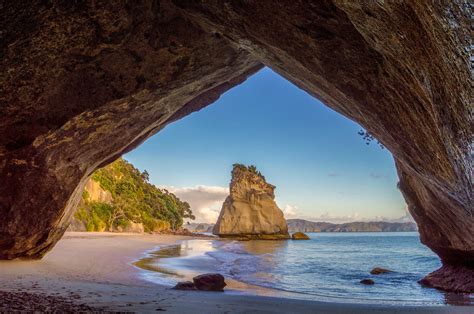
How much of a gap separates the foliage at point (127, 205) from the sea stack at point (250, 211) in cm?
1161

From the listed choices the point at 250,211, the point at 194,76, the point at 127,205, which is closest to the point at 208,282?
the point at 194,76

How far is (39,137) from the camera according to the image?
293 inches

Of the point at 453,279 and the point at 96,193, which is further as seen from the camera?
the point at 96,193

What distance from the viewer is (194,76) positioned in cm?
785

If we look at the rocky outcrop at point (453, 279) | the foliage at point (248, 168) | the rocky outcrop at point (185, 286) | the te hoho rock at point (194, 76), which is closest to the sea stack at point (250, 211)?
the foliage at point (248, 168)

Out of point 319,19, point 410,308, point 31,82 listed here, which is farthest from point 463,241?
point 31,82

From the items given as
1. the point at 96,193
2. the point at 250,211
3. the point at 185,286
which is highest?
the point at 96,193

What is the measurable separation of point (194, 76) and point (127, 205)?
46952mm

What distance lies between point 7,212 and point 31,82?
160 inches

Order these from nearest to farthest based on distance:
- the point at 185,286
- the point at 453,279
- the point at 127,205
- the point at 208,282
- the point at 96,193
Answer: the point at 185,286, the point at 208,282, the point at 453,279, the point at 96,193, the point at 127,205

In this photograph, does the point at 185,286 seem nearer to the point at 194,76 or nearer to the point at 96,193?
the point at 194,76

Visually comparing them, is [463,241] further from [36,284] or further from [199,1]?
[36,284]

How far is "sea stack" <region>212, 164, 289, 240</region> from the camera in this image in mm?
66812

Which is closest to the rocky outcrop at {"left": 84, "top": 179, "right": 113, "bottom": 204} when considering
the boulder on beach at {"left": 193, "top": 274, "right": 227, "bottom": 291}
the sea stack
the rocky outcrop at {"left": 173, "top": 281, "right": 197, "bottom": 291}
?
the sea stack
